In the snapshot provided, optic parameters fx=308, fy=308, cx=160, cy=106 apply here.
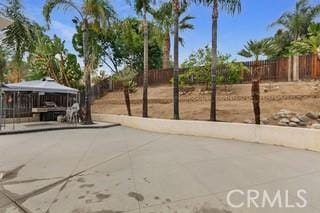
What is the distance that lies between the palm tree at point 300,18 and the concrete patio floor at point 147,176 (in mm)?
20882

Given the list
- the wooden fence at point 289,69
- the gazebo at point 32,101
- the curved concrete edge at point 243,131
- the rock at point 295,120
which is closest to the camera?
the curved concrete edge at point 243,131

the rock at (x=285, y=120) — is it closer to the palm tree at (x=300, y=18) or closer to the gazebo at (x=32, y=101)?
the gazebo at (x=32, y=101)

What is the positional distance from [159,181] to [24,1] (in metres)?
5.70

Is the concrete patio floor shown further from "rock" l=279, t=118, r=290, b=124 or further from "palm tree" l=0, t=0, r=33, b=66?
"rock" l=279, t=118, r=290, b=124

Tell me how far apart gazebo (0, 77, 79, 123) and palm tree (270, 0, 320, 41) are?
19.9 meters

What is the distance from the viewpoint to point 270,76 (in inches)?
794

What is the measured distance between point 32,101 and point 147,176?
16106 mm

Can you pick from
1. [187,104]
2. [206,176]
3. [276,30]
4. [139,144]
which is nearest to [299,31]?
[276,30]

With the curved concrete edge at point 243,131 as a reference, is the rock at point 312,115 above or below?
above

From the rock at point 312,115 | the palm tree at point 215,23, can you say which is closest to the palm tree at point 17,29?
the palm tree at point 215,23

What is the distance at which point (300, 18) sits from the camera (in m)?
26.8

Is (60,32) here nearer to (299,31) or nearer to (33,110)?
(33,110)

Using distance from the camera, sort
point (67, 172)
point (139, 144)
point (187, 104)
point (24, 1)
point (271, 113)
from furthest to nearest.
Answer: point (187, 104)
point (271, 113)
point (139, 144)
point (24, 1)
point (67, 172)

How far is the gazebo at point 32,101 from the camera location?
17931mm
